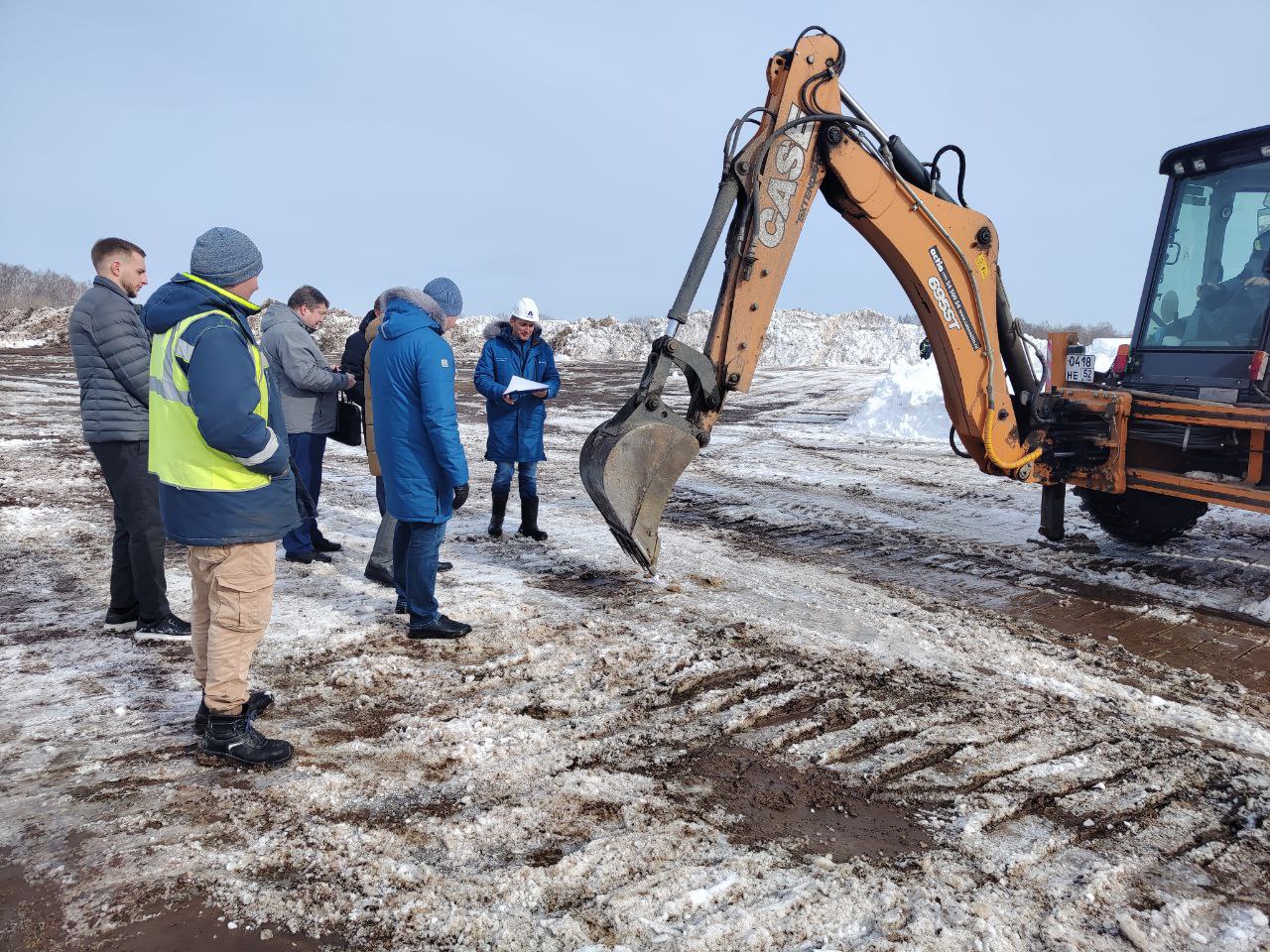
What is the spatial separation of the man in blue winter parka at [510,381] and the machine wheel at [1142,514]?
165 inches

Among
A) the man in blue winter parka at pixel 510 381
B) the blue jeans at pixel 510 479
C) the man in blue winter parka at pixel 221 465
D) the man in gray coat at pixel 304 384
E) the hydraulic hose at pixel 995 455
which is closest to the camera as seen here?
the man in blue winter parka at pixel 221 465

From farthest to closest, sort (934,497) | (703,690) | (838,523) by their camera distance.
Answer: (934,497) → (838,523) → (703,690)

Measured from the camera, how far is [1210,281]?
19.7 feet

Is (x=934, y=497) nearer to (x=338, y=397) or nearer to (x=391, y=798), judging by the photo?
(x=338, y=397)

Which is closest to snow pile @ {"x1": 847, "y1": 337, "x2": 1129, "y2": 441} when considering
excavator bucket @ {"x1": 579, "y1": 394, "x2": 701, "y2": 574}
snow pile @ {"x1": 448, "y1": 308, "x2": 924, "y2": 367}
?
excavator bucket @ {"x1": 579, "y1": 394, "x2": 701, "y2": 574}

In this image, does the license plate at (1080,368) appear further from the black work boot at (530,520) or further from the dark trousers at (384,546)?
the dark trousers at (384,546)

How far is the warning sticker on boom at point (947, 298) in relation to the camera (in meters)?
5.13

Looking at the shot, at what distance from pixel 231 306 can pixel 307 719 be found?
1.75 m

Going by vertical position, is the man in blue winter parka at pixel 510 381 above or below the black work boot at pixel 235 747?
above

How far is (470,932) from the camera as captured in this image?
2355 mm

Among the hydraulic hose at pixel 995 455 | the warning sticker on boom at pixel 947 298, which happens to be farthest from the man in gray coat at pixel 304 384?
the hydraulic hose at pixel 995 455

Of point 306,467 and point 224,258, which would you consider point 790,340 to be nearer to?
point 306,467

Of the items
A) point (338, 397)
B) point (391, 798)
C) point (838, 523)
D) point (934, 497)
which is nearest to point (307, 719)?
point (391, 798)

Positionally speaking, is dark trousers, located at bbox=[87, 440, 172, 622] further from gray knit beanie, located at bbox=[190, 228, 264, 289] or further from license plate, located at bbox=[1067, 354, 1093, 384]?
license plate, located at bbox=[1067, 354, 1093, 384]
